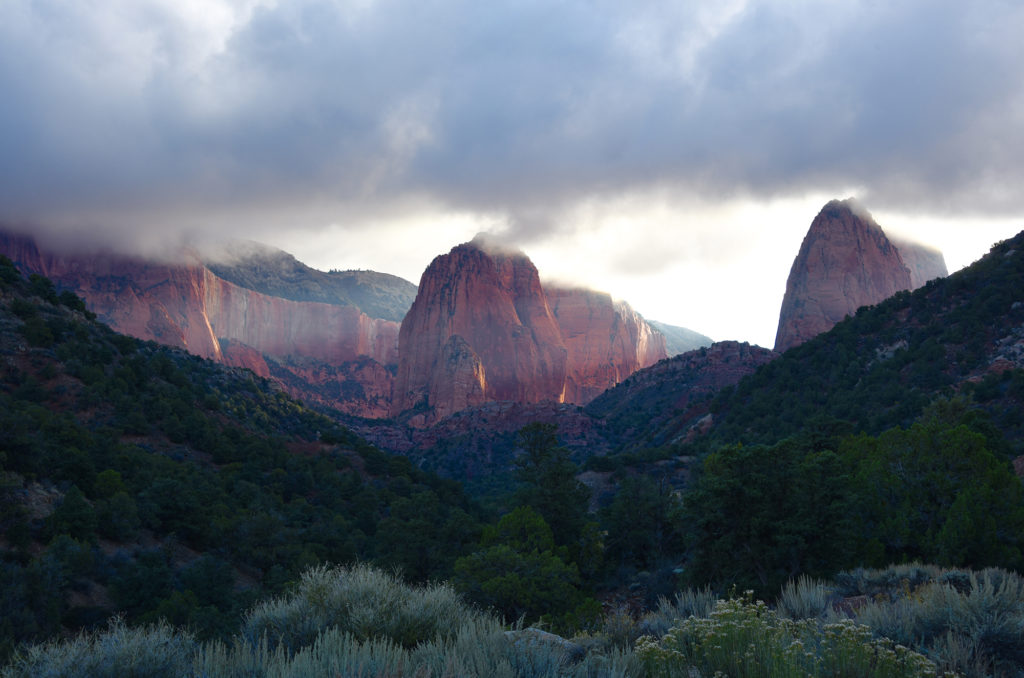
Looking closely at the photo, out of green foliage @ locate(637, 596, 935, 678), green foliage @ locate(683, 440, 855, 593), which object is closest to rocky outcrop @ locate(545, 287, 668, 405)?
green foliage @ locate(683, 440, 855, 593)

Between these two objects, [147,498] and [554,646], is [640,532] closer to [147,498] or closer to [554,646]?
[147,498]

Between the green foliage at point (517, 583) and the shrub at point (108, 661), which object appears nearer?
the shrub at point (108, 661)

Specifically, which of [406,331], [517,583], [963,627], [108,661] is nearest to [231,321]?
[406,331]

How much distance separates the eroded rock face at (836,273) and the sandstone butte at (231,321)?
93.1 meters

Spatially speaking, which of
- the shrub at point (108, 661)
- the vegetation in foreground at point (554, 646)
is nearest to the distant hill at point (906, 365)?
the vegetation in foreground at point (554, 646)

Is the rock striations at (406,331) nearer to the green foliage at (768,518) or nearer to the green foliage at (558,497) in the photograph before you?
the green foliage at (558,497)

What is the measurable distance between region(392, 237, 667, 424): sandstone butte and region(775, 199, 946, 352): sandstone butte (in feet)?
172

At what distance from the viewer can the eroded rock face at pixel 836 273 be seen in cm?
10006

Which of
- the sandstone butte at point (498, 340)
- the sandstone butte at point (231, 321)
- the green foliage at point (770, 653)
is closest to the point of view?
the green foliage at point (770, 653)

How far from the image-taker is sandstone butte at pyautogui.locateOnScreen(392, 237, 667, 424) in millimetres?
126500

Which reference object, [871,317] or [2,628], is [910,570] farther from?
[871,317]

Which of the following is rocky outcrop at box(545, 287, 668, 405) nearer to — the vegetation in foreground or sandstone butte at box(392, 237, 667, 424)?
sandstone butte at box(392, 237, 667, 424)

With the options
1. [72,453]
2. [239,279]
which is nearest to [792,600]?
[72,453]

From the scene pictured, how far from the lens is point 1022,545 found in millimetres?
17781
